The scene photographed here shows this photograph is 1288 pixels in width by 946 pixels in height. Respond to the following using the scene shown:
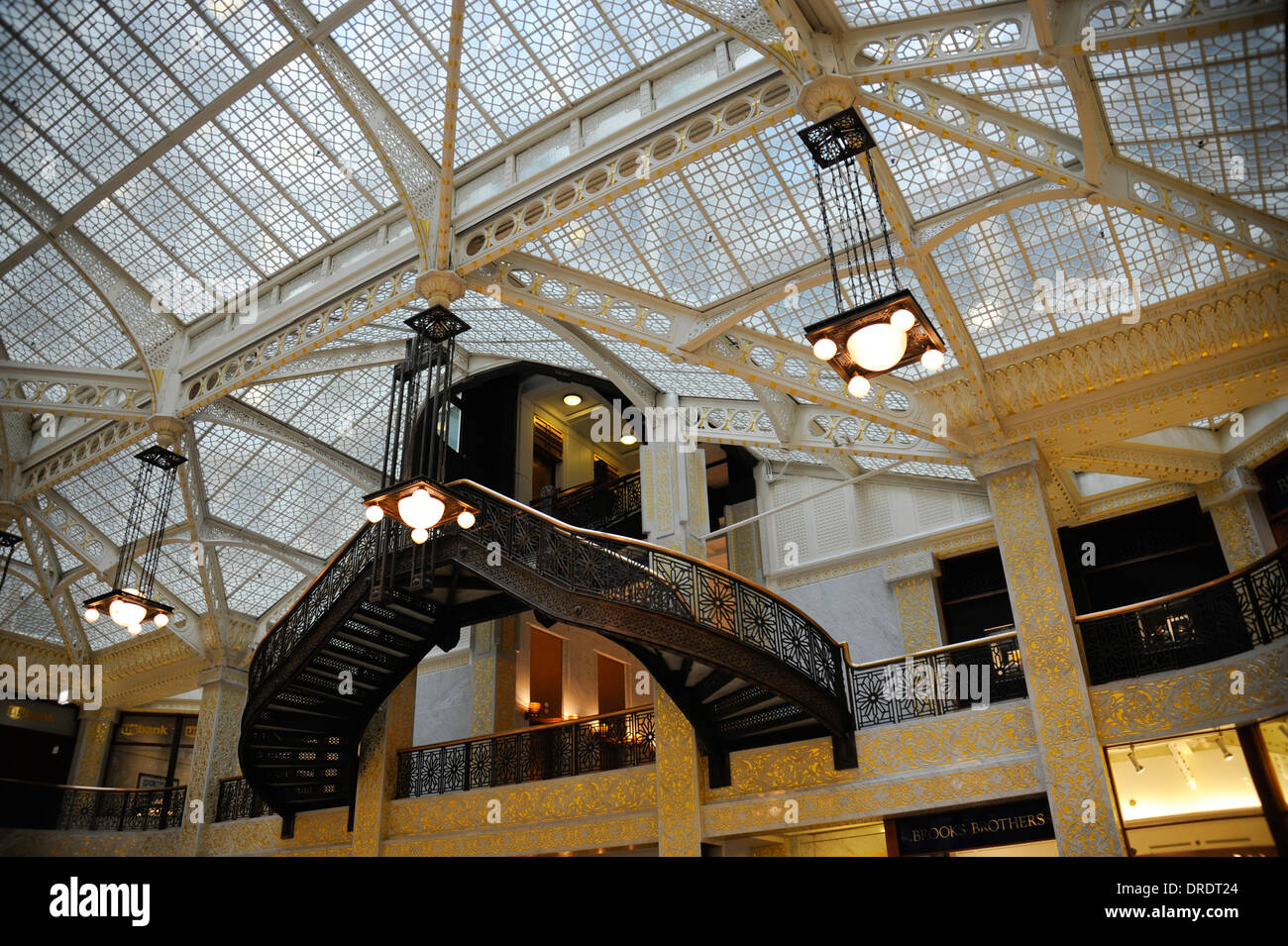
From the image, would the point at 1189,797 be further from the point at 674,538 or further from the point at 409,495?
the point at 409,495

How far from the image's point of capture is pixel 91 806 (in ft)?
48.8

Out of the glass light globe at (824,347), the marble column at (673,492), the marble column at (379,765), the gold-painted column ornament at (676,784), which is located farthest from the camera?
the marble column at (379,765)

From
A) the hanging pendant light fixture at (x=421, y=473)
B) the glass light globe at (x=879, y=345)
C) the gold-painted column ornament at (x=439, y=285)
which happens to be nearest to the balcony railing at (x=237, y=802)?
the hanging pendant light fixture at (x=421, y=473)

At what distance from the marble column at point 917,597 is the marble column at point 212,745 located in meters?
10.3

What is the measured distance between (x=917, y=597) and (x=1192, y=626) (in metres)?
4.02

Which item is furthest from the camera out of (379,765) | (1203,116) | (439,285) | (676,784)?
(379,765)

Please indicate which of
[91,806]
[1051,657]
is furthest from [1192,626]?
[91,806]

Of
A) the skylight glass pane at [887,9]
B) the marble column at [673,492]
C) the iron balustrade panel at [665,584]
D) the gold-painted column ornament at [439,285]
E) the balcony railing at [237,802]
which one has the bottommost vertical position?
the balcony railing at [237,802]

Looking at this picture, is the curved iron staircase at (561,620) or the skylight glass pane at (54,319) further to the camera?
the skylight glass pane at (54,319)

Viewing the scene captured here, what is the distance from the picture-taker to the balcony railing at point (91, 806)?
47.4 ft

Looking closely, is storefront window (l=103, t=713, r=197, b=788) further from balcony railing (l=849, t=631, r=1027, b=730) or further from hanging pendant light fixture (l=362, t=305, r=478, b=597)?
balcony railing (l=849, t=631, r=1027, b=730)

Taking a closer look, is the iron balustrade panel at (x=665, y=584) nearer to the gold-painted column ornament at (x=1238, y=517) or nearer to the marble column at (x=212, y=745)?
the gold-painted column ornament at (x=1238, y=517)

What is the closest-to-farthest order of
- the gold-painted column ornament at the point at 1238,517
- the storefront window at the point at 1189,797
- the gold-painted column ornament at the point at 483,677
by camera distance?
Answer: the storefront window at the point at 1189,797
the gold-painted column ornament at the point at 1238,517
the gold-painted column ornament at the point at 483,677
